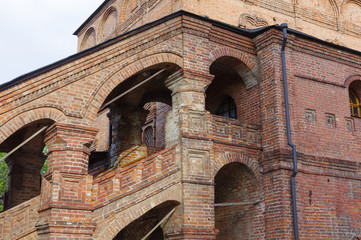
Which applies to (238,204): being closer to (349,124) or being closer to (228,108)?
(228,108)

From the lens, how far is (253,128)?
458 inches

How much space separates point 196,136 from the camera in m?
10.2

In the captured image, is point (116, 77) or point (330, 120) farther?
point (330, 120)

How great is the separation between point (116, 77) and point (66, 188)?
2786 mm

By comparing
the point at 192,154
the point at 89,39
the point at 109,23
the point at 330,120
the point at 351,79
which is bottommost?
the point at 192,154

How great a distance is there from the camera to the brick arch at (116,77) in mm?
9602

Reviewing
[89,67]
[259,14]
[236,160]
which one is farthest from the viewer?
[259,14]

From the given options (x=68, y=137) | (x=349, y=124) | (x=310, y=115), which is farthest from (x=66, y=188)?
(x=349, y=124)

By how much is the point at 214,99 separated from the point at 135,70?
14.1 feet

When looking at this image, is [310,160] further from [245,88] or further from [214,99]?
[214,99]

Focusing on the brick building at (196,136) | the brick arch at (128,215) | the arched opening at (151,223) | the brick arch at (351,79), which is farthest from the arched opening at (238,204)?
the brick arch at (351,79)

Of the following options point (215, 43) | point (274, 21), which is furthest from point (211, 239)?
point (274, 21)

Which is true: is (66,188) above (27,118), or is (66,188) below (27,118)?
below

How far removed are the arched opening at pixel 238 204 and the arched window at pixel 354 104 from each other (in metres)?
4.41
